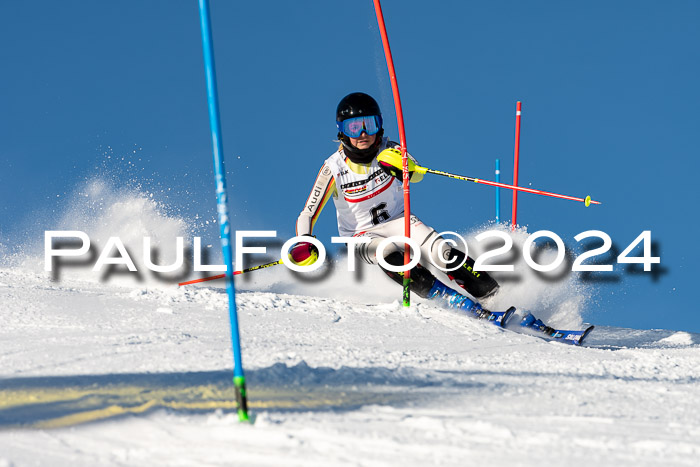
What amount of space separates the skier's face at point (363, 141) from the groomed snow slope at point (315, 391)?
1628mm

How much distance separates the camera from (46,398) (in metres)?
2.42

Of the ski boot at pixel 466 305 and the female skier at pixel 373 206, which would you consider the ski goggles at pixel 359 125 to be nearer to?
the female skier at pixel 373 206

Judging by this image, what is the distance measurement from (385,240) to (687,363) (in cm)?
241

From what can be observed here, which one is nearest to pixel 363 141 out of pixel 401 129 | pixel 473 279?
pixel 401 129

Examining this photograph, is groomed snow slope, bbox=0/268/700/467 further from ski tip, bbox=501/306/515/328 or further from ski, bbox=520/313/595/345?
ski, bbox=520/313/595/345

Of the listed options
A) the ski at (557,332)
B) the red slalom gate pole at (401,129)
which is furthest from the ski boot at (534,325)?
the red slalom gate pole at (401,129)

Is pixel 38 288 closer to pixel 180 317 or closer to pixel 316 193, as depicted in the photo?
pixel 180 317

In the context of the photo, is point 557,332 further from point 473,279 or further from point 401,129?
point 401,129

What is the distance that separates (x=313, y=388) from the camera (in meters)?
2.63

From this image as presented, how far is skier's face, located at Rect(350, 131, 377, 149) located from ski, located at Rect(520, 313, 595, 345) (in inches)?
73.0

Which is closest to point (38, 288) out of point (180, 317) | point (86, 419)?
point (180, 317)

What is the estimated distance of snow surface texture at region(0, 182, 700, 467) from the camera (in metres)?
1.92

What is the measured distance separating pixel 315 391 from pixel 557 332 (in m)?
3.46

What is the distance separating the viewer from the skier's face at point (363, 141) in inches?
232
